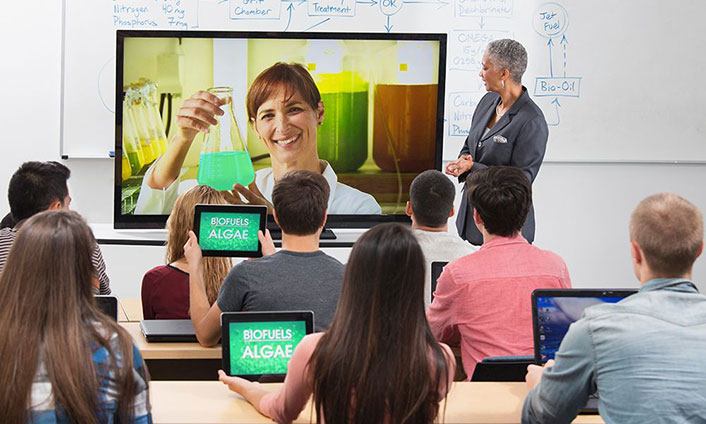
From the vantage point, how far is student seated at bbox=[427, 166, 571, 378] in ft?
9.19

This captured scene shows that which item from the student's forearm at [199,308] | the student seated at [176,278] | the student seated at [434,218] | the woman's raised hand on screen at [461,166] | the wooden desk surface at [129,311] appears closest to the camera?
the student's forearm at [199,308]

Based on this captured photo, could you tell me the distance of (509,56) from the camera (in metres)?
4.86

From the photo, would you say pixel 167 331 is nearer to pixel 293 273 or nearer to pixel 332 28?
pixel 293 273

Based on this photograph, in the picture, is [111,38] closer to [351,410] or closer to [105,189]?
[105,189]

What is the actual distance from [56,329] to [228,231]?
135cm

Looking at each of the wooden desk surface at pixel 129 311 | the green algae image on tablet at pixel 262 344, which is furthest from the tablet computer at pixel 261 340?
the wooden desk surface at pixel 129 311

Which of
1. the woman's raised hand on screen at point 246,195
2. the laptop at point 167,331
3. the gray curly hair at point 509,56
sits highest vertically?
the gray curly hair at point 509,56

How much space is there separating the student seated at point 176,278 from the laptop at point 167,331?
0.19m

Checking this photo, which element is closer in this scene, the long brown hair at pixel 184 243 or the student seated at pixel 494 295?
the student seated at pixel 494 295

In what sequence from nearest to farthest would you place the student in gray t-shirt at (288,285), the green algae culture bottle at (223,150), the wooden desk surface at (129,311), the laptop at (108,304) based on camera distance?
the laptop at (108,304), the student in gray t-shirt at (288,285), the wooden desk surface at (129,311), the green algae culture bottle at (223,150)

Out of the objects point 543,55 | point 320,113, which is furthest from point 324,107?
point 543,55

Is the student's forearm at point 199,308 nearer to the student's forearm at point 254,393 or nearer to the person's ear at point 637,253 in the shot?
the student's forearm at point 254,393

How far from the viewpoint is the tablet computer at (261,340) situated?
2271 millimetres

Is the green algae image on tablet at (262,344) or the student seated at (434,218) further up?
the student seated at (434,218)
